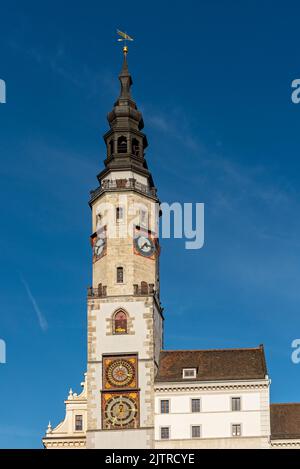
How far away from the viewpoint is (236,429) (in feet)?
296

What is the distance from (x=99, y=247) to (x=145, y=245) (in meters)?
4.41

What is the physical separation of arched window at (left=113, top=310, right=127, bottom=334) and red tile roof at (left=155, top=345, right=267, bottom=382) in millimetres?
5128

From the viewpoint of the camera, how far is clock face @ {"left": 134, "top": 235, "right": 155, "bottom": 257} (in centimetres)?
9725

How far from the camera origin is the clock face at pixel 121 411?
298ft

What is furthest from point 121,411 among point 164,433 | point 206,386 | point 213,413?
point 213,413

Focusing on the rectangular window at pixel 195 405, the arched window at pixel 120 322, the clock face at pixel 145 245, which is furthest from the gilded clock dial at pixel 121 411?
the clock face at pixel 145 245

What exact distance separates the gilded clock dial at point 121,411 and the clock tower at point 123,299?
3.5 inches

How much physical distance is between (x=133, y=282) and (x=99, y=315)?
446cm

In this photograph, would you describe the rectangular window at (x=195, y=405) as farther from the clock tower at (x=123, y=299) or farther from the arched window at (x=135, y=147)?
the arched window at (x=135, y=147)

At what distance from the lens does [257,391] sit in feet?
299

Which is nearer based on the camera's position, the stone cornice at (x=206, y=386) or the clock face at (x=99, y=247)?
the stone cornice at (x=206, y=386)
